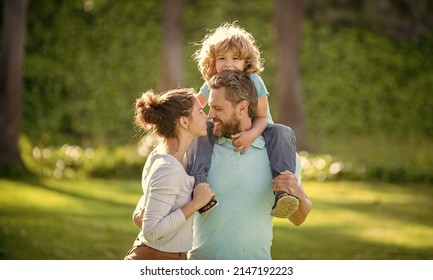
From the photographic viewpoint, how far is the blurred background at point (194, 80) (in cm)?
1003

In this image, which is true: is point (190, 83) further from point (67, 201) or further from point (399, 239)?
point (399, 239)

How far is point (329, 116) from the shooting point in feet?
43.4

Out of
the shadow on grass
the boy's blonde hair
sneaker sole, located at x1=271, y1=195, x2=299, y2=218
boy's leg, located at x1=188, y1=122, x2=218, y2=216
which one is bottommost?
sneaker sole, located at x1=271, y1=195, x2=299, y2=218

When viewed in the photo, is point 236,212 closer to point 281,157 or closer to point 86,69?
point 281,157

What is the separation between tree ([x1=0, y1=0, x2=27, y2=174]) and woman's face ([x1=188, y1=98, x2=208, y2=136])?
6.74 meters

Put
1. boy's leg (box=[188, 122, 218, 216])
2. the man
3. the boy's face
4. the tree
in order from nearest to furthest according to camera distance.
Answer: boy's leg (box=[188, 122, 218, 216]) < the man < the boy's face < the tree

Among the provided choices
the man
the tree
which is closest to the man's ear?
the man

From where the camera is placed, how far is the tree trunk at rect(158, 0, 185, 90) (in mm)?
11930

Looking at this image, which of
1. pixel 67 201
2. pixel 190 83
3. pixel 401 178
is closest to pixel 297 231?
pixel 67 201

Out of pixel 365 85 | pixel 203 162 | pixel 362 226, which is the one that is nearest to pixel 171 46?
pixel 365 85

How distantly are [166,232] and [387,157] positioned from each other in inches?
357

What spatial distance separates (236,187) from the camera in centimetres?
339

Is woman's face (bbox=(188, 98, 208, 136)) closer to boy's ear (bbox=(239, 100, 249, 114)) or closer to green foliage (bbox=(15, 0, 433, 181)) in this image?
boy's ear (bbox=(239, 100, 249, 114))

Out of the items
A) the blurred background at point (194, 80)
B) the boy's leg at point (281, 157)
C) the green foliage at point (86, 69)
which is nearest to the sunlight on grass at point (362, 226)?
the blurred background at point (194, 80)
